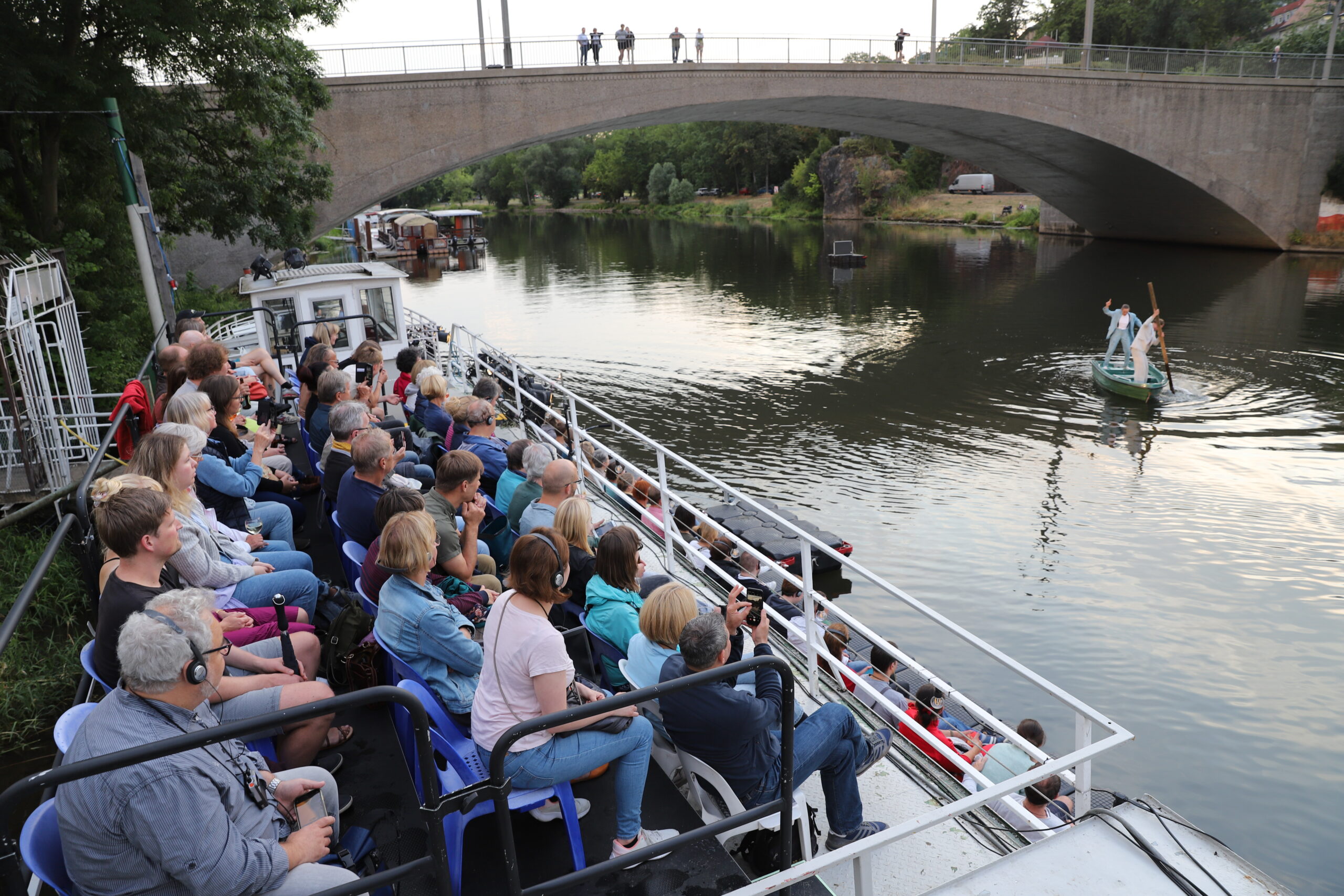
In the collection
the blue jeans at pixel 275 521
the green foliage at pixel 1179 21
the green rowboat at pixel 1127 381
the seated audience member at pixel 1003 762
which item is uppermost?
the green foliage at pixel 1179 21

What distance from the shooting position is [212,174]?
18.9 metres

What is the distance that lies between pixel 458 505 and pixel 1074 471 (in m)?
11.7

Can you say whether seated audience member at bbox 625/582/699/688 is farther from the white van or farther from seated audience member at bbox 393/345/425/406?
the white van

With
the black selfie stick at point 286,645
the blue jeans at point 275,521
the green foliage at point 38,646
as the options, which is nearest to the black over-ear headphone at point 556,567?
the black selfie stick at point 286,645

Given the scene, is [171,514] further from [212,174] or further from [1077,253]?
[1077,253]

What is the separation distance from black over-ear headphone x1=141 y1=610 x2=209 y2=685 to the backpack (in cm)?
156

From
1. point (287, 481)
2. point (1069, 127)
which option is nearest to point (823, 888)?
point (287, 481)

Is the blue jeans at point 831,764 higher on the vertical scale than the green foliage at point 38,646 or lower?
higher

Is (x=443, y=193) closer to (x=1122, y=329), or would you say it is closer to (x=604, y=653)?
(x=1122, y=329)

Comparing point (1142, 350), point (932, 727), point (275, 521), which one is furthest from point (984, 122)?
point (275, 521)

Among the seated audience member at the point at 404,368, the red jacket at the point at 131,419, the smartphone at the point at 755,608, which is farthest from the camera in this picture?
the seated audience member at the point at 404,368

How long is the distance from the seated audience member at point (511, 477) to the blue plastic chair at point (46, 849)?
353 cm

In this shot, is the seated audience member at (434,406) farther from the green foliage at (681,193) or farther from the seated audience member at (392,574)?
the green foliage at (681,193)

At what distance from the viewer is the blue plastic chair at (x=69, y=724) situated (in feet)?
9.45
